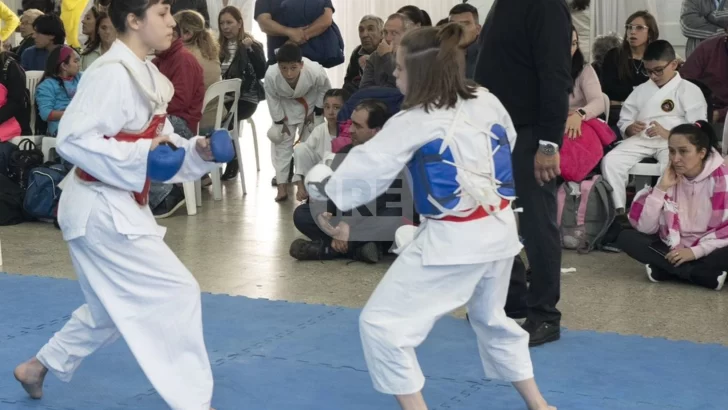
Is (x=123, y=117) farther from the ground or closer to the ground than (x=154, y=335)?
farther from the ground

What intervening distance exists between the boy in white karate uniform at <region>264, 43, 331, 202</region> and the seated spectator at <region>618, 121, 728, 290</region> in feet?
10.1

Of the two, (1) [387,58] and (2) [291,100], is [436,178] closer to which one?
(1) [387,58]

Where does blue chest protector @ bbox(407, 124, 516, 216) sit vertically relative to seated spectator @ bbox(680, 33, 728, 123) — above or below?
above

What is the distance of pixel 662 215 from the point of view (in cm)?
563

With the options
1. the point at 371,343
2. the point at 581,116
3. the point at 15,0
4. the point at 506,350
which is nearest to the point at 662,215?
the point at 581,116

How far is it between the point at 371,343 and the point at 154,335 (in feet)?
2.27

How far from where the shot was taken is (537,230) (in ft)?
14.1

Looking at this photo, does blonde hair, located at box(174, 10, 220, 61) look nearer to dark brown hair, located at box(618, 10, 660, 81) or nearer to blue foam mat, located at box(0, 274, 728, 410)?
dark brown hair, located at box(618, 10, 660, 81)

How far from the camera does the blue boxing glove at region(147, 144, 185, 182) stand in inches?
129

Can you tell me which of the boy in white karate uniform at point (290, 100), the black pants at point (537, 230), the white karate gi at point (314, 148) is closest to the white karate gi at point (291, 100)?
the boy in white karate uniform at point (290, 100)

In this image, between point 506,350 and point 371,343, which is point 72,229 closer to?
point 371,343

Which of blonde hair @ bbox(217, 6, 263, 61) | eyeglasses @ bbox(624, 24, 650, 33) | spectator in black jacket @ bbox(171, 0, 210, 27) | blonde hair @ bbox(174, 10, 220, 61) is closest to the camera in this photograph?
eyeglasses @ bbox(624, 24, 650, 33)

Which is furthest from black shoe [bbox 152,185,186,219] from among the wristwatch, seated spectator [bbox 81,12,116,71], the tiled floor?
the wristwatch

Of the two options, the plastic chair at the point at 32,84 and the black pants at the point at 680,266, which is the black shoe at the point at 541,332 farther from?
the plastic chair at the point at 32,84
